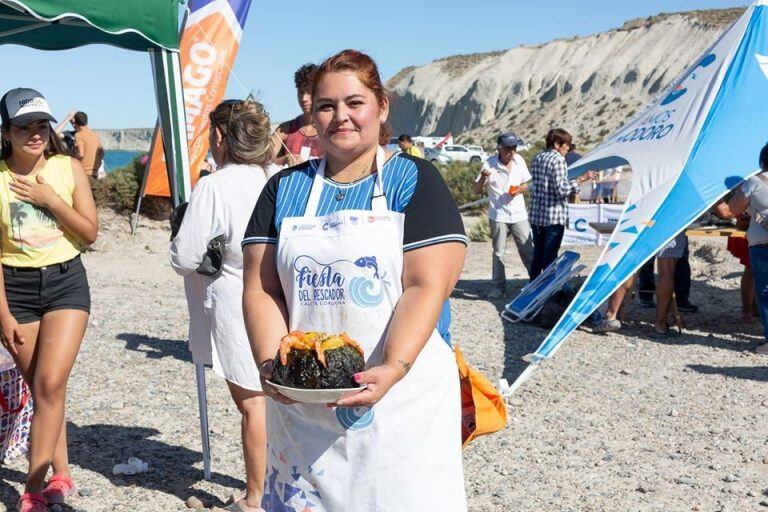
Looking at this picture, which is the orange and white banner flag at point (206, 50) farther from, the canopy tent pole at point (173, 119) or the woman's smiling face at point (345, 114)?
the woman's smiling face at point (345, 114)

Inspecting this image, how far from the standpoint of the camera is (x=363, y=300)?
90.3 inches

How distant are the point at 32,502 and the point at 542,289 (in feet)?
20.3

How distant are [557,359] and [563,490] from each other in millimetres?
3017

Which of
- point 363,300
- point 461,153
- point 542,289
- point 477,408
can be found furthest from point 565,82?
point 363,300

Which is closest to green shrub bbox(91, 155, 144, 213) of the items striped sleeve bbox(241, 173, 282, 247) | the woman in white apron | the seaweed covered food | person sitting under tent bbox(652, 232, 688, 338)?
person sitting under tent bbox(652, 232, 688, 338)

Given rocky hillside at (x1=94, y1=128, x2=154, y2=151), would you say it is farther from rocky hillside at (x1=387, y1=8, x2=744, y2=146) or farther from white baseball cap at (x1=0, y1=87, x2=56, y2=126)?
white baseball cap at (x1=0, y1=87, x2=56, y2=126)

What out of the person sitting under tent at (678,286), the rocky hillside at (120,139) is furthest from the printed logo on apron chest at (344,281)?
the rocky hillside at (120,139)

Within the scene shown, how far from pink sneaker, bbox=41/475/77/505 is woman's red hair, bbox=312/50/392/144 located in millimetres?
2629

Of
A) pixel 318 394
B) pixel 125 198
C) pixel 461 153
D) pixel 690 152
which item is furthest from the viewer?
pixel 461 153

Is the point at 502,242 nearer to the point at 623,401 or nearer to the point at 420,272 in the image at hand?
the point at 623,401

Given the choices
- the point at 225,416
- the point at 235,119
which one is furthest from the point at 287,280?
the point at 225,416

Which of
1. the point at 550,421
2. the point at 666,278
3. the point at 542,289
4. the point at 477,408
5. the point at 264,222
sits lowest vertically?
the point at 550,421

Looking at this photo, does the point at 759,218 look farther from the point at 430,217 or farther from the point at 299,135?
the point at 430,217

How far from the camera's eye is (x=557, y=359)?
7582 mm
